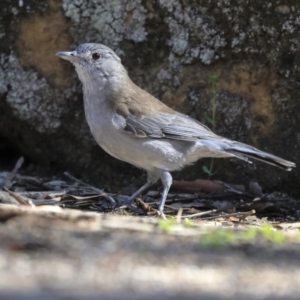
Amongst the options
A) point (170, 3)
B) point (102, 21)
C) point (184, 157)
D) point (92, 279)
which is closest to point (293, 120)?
point (184, 157)

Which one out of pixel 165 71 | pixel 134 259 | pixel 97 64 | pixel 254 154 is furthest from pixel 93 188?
pixel 134 259

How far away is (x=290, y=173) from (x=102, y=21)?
2.10 m

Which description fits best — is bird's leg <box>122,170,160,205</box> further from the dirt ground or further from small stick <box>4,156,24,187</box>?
the dirt ground

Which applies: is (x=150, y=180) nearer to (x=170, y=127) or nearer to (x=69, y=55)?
(x=170, y=127)

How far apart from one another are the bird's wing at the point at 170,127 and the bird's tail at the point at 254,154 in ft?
0.62

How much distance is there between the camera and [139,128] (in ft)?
19.3

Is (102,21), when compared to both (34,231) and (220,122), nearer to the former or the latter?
(220,122)

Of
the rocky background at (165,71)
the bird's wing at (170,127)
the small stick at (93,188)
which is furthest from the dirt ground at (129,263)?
the rocky background at (165,71)

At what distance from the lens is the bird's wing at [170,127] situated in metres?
5.94

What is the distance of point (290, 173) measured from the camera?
6121 mm

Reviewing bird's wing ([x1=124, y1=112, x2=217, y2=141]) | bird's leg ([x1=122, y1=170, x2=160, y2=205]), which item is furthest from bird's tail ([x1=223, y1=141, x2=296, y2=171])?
bird's leg ([x1=122, y1=170, x2=160, y2=205])

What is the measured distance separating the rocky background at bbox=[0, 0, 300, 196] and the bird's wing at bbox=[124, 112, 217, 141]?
332 mm

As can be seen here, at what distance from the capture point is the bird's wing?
19.5ft

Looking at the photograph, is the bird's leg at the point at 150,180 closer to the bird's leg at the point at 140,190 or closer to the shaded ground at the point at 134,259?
the bird's leg at the point at 140,190
